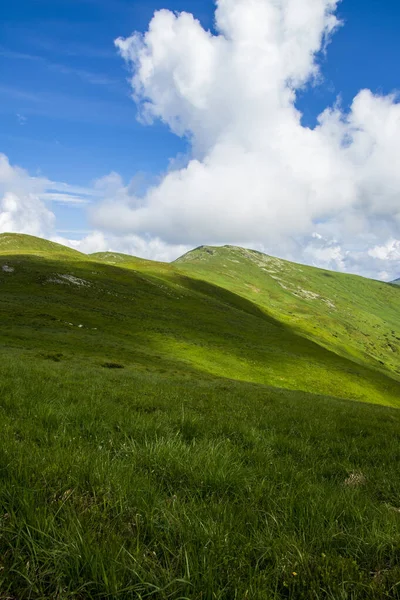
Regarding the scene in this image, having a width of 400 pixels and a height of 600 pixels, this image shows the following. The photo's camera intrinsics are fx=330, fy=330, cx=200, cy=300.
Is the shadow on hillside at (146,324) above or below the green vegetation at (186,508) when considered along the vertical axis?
below

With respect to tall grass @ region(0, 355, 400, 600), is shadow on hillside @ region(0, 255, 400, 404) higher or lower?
lower

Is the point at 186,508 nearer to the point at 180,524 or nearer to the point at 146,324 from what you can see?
the point at 180,524

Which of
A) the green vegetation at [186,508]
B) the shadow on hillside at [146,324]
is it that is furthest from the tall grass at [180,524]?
the shadow on hillside at [146,324]

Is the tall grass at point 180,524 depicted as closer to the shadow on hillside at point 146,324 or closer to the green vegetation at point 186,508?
the green vegetation at point 186,508

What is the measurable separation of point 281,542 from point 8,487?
312 cm

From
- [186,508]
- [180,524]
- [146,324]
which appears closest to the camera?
[180,524]

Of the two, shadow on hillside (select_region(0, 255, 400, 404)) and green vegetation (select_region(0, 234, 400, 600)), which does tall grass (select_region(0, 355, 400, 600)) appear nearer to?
green vegetation (select_region(0, 234, 400, 600))

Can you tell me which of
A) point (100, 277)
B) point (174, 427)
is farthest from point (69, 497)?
point (100, 277)

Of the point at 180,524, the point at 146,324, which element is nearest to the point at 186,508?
the point at 180,524

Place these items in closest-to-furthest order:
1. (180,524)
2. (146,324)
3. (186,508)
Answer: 1. (180,524)
2. (186,508)
3. (146,324)

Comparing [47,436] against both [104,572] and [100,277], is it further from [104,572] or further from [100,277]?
[100,277]

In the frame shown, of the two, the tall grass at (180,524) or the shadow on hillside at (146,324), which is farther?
the shadow on hillside at (146,324)

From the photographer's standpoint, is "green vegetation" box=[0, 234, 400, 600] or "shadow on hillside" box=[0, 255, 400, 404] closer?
"green vegetation" box=[0, 234, 400, 600]

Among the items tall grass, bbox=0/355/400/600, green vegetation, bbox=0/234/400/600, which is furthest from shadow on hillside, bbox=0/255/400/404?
tall grass, bbox=0/355/400/600
